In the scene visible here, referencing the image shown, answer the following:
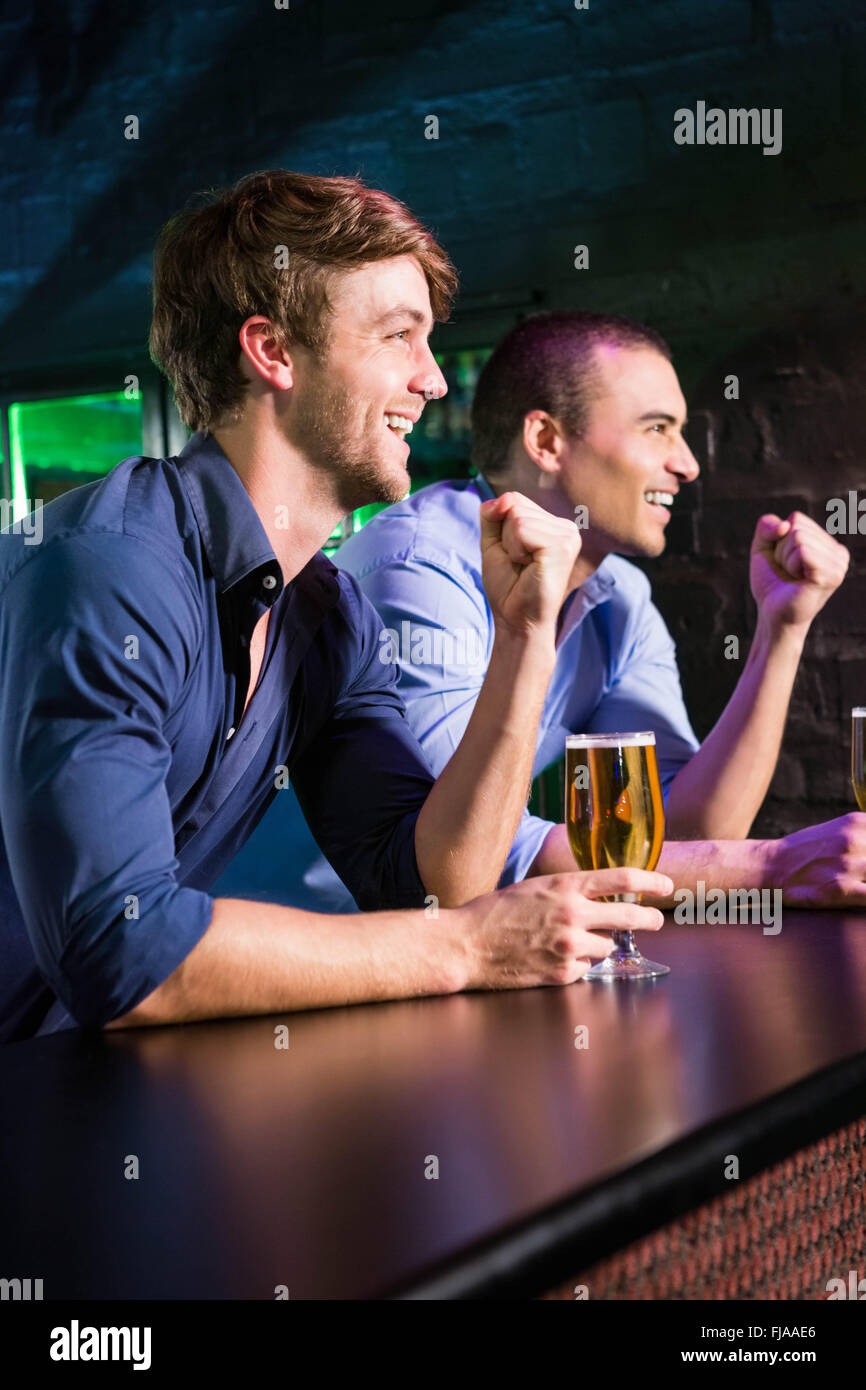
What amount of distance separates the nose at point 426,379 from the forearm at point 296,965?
2.17 ft

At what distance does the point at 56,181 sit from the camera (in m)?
3.34

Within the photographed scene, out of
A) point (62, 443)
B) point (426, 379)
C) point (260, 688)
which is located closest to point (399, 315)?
point (426, 379)

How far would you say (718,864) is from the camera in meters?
1.44

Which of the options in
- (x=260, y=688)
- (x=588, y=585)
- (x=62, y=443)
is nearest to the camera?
(x=260, y=688)

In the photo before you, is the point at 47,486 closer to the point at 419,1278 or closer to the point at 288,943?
the point at 288,943

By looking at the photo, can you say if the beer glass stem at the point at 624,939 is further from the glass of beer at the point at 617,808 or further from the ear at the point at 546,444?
the ear at the point at 546,444

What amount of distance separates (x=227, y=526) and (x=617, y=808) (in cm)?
43

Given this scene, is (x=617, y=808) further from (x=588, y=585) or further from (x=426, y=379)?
(x=588, y=585)

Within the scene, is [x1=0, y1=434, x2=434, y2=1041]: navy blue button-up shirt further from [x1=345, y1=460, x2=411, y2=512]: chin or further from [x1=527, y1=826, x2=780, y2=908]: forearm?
[x1=527, y1=826, x2=780, y2=908]: forearm

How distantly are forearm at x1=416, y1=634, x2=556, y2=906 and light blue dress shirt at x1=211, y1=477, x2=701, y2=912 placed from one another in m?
0.21

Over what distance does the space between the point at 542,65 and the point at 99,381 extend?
1.26m
